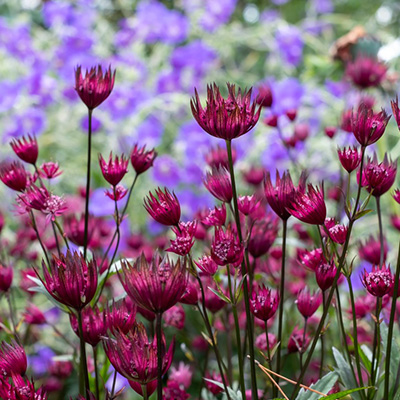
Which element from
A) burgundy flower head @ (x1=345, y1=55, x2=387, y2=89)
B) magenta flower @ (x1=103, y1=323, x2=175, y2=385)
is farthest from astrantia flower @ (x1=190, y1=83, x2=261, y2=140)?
burgundy flower head @ (x1=345, y1=55, x2=387, y2=89)

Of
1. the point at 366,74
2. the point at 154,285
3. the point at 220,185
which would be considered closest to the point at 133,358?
the point at 154,285

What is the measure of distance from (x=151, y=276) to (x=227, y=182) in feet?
0.49

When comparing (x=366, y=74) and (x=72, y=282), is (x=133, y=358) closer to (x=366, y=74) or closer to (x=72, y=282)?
(x=72, y=282)

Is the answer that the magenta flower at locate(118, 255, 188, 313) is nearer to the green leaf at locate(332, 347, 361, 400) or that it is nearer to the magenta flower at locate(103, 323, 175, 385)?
the magenta flower at locate(103, 323, 175, 385)

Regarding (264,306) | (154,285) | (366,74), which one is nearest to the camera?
(154,285)

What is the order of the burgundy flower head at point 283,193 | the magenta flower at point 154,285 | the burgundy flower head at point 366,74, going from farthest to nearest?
the burgundy flower head at point 366,74 < the burgundy flower head at point 283,193 < the magenta flower at point 154,285

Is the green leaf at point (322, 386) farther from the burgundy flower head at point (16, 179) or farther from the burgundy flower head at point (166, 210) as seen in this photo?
the burgundy flower head at point (16, 179)

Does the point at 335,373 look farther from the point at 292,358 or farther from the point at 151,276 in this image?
the point at 292,358

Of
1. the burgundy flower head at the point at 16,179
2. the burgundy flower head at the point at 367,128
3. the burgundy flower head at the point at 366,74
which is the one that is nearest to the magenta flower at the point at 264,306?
the burgundy flower head at the point at 367,128

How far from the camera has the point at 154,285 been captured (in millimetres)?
373

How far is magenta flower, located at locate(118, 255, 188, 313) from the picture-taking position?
374 millimetres

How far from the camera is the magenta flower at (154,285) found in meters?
0.37

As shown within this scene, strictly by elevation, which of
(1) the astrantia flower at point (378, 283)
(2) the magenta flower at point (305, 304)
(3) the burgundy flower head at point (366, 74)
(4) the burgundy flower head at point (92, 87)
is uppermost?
(3) the burgundy flower head at point (366, 74)

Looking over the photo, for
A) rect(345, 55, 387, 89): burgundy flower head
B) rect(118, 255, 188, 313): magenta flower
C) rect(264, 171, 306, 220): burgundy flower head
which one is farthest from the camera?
rect(345, 55, 387, 89): burgundy flower head
